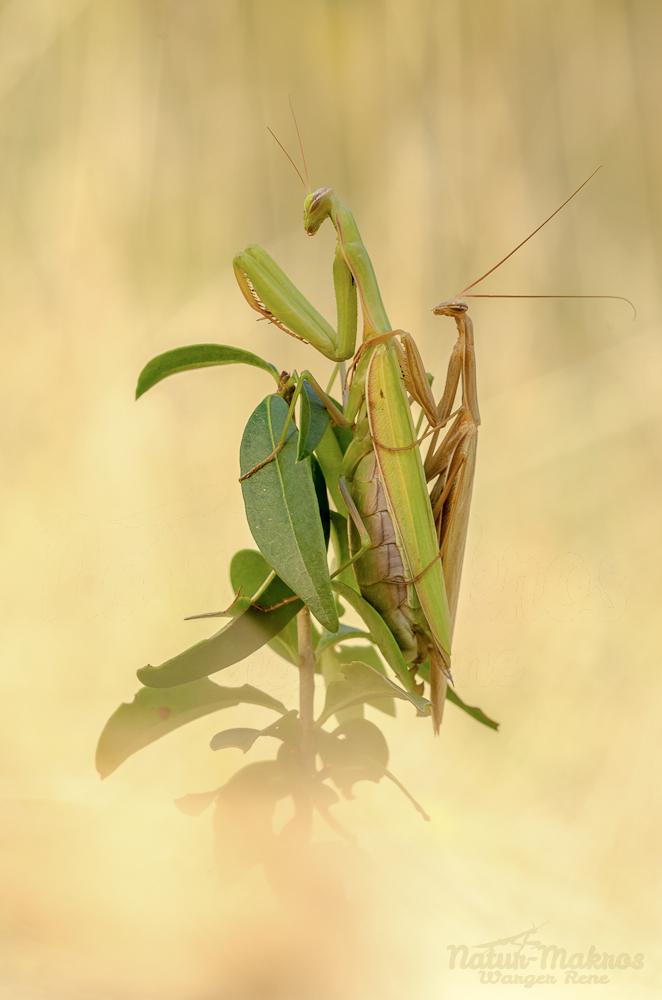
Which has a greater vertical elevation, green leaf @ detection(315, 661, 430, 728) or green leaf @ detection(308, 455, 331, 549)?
green leaf @ detection(308, 455, 331, 549)

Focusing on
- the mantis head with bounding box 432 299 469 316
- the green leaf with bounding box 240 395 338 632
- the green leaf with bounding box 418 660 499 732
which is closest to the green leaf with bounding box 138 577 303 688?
the green leaf with bounding box 240 395 338 632

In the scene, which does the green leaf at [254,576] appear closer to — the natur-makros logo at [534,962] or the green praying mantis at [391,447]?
the green praying mantis at [391,447]

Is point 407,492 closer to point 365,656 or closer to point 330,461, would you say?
point 330,461

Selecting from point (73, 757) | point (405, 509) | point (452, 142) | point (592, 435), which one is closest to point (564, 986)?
point (405, 509)

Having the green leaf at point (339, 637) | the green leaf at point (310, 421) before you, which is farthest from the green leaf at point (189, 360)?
the green leaf at point (339, 637)

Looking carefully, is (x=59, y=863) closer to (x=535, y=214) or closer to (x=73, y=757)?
(x=73, y=757)

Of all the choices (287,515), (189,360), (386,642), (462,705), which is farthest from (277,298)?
(462,705)

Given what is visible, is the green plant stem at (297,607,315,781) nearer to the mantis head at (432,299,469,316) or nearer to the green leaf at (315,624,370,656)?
the green leaf at (315,624,370,656)
